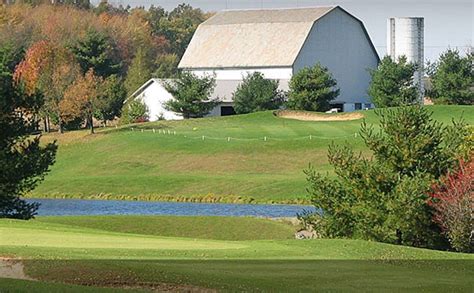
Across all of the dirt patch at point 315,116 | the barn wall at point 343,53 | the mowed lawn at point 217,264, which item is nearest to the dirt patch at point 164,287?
the mowed lawn at point 217,264

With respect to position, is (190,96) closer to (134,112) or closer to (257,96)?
(134,112)

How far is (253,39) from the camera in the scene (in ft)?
410

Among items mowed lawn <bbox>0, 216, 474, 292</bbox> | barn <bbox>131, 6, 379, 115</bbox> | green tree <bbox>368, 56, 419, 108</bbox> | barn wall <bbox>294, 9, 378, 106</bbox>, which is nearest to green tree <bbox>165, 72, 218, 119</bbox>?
barn <bbox>131, 6, 379, 115</bbox>

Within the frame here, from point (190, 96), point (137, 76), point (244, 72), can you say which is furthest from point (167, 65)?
point (190, 96)

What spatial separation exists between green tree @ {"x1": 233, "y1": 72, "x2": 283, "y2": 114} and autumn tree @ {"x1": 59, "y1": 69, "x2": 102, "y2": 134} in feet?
51.1

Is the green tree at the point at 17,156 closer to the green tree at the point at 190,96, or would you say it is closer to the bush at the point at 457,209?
the bush at the point at 457,209

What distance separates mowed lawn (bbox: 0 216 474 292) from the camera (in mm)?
21641

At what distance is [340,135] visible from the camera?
3246 inches

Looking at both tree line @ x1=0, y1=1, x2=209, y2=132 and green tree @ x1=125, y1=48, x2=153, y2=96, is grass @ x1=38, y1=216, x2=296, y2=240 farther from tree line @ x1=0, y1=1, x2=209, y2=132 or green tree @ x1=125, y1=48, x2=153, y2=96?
green tree @ x1=125, y1=48, x2=153, y2=96

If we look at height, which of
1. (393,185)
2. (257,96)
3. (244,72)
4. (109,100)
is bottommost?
(257,96)

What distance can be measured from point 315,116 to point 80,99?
738 inches

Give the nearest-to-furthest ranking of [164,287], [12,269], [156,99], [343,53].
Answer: [164,287] < [12,269] < [156,99] < [343,53]

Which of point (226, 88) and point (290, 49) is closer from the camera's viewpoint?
point (226, 88)

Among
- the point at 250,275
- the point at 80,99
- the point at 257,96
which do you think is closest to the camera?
the point at 250,275
